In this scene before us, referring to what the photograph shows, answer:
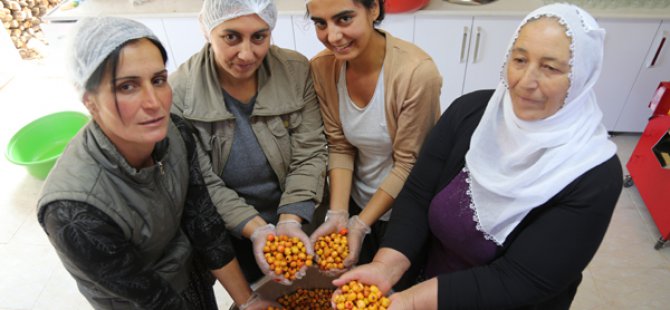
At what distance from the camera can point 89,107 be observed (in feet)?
3.65

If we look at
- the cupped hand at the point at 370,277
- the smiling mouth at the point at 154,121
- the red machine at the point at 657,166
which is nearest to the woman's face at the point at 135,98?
the smiling mouth at the point at 154,121

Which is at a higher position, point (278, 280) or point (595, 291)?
point (278, 280)

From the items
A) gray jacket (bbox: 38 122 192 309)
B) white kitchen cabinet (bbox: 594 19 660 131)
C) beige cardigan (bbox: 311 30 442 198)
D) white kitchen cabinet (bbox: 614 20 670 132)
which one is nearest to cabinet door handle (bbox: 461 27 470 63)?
white kitchen cabinet (bbox: 594 19 660 131)

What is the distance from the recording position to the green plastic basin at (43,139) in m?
3.17

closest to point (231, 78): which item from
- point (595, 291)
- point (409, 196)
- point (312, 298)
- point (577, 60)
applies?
point (409, 196)

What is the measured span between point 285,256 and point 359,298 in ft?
1.04

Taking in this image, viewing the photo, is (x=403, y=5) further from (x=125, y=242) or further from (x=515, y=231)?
(x=125, y=242)

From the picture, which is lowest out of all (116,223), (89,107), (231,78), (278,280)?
(278,280)

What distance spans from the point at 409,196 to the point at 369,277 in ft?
0.96

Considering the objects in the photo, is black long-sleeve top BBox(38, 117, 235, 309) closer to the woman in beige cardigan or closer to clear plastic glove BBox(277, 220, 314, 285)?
clear plastic glove BBox(277, 220, 314, 285)

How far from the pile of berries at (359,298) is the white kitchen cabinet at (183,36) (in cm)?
243

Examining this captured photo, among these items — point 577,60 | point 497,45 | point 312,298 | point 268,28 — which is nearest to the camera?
point 577,60

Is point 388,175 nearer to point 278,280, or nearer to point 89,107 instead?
point 278,280

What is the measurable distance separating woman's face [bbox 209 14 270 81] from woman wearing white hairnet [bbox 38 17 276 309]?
0.24 metres
